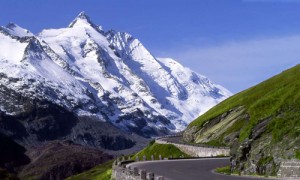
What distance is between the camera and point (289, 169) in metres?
43.1

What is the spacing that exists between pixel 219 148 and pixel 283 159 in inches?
1829

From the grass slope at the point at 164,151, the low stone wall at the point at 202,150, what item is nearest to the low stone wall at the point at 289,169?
the low stone wall at the point at 202,150

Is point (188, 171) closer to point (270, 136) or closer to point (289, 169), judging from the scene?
point (270, 136)

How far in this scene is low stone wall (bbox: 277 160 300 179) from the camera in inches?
1655

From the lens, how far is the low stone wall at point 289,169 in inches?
1655

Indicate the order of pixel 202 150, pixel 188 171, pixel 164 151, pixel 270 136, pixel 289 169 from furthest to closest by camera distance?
pixel 164 151, pixel 202 150, pixel 188 171, pixel 270 136, pixel 289 169

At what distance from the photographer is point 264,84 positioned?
120 m

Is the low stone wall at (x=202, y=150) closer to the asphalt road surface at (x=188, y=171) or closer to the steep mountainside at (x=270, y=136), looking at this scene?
the asphalt road surface at (x=188, y=171)

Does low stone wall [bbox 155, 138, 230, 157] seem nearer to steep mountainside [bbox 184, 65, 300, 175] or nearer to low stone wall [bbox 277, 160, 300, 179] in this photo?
steep mountainside [bbox 184, 65, 300, 175]

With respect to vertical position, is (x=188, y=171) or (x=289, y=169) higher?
(x=188, y=171)

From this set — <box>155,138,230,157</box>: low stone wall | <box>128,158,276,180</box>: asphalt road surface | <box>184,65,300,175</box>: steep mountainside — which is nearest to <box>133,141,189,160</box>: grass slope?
<box>155,138,230,157</box>: low stone wall

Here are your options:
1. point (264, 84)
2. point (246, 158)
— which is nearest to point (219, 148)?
point (264, 84)

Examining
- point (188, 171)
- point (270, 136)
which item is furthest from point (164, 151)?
point (270, 136)

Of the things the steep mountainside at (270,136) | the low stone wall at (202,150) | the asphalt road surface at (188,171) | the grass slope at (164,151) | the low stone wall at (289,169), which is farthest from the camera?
the grass slope at (164,151)
